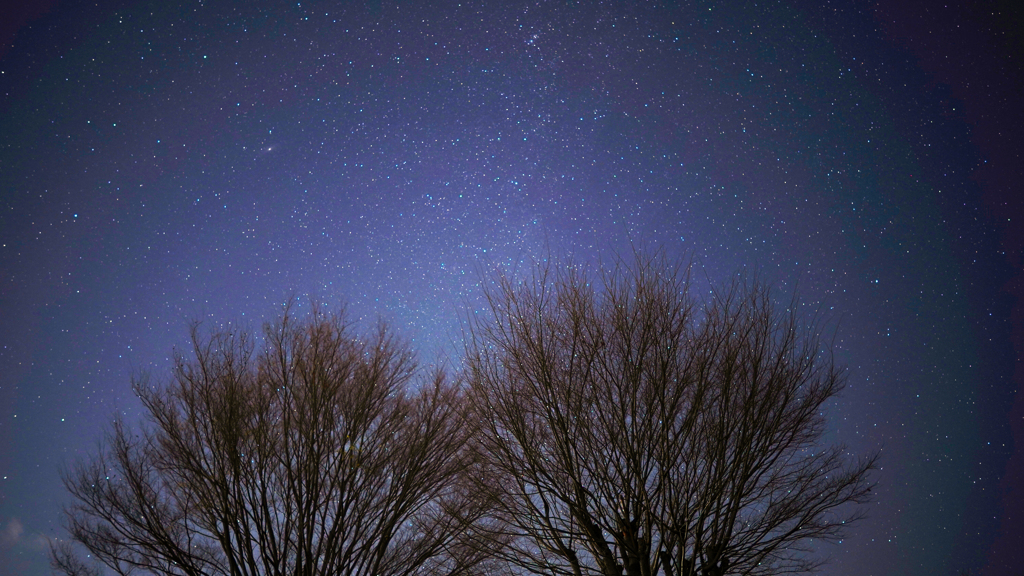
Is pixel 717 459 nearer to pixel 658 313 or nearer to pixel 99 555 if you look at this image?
pixel 658 313

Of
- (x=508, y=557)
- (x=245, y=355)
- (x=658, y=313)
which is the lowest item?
(x=508, y=557)

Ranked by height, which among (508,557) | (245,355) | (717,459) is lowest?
(508,557)

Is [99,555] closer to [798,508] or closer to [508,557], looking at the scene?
[508,557]

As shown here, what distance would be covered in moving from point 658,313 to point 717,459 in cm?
163

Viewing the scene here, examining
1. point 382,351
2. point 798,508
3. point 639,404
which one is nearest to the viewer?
point 639,404

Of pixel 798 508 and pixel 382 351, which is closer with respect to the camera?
pixel 798 508

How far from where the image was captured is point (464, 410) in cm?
891

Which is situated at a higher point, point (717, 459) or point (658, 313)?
point (658, 313)

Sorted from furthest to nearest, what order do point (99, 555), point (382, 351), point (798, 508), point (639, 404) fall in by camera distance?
1. point (382, 351)
2. point (99, 555)
3. point (798, 508)
4. point (639, 404)

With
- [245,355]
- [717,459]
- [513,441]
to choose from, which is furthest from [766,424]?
[245,355]

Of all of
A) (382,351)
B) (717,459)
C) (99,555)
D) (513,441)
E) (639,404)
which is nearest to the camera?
(717,459)

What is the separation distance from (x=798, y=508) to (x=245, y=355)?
8.13 meters

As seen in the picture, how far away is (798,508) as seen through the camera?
7910 mm

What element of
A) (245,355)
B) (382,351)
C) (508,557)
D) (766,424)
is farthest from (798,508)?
(245,355)
